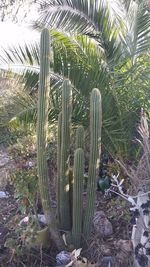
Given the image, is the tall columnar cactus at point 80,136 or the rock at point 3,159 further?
the rock at point 3,159

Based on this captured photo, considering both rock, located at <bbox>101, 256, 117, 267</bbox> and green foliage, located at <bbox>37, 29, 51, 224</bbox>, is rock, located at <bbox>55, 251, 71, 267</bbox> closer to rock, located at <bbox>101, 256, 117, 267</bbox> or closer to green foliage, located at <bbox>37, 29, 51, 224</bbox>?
rock, located at <bbox>101, 256, 117, 267</bbox>

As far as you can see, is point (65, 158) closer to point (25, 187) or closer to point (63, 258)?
point (63, 258)

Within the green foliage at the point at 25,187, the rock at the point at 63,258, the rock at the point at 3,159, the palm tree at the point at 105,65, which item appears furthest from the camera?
the rock at the point at 3,159

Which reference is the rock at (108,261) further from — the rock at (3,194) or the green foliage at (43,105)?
the rock at (3,194)

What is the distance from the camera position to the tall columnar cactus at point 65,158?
331 centimetres

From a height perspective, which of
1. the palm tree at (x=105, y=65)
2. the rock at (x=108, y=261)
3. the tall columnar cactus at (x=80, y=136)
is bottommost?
the rock at (x=108, y=261)

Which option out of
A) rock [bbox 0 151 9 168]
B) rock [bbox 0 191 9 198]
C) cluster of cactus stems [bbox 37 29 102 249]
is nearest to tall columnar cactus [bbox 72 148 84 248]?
cluster of cactus stems [bbox 37 29 102 249]

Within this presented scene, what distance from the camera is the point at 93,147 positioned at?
3.25 m

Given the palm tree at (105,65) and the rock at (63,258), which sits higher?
the palm tree at (105,65)

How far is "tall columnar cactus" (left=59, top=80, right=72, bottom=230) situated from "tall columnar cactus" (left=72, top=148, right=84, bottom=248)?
0.53 feet

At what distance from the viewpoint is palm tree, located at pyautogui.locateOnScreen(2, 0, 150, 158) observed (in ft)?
13.7

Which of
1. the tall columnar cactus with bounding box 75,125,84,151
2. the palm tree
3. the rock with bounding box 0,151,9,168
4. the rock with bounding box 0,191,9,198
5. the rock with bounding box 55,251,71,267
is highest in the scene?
the palm tree

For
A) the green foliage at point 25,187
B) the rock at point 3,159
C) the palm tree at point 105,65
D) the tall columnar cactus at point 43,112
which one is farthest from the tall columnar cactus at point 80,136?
the rock at point 3,159

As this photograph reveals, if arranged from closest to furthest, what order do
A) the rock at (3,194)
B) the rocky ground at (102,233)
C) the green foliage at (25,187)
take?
the rocky ground at (102,233) < the green foliage at (25,187) < the rock at (3,194)
